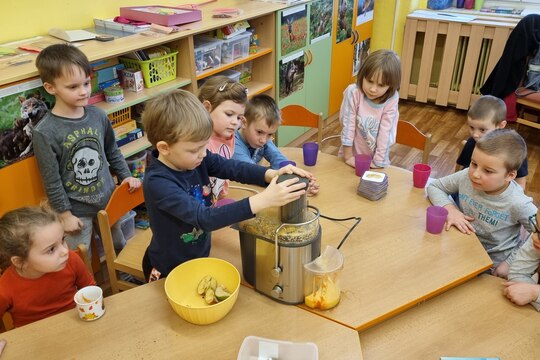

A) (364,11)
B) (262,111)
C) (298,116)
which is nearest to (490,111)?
(298,116)

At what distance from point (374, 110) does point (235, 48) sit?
51.0 inches

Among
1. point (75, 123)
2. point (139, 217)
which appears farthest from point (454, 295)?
point (139, 217)

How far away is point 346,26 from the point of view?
436cm

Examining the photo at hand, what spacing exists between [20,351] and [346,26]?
3.93 meters

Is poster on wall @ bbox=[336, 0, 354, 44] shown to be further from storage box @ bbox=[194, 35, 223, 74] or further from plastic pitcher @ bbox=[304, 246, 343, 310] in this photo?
plastic pitcher @ bbox=[304, 246, 343, 310]

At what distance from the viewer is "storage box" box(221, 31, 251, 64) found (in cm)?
313

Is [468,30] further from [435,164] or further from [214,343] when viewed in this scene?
[214,343]

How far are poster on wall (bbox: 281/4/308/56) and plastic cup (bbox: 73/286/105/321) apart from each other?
8.70 feet

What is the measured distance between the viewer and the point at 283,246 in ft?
4.11

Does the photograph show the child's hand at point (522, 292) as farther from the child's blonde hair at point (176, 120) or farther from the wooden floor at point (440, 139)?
the wooden floor at point (440, 139)

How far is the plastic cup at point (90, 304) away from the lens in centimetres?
128

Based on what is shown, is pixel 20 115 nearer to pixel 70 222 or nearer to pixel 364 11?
pixel 70 222

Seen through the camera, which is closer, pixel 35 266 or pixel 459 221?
pixel 35 266

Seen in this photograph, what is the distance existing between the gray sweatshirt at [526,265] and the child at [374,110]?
0.76m
